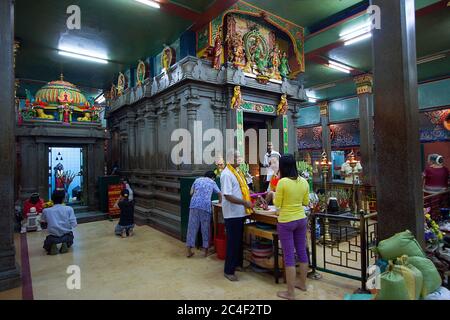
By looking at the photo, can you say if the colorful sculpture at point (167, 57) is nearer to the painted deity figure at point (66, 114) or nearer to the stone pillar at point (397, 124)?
the painted deity figure at point (66, 114)

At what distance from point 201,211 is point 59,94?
7.34 metres

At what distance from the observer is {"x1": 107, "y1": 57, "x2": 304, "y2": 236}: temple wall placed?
646 centimetres

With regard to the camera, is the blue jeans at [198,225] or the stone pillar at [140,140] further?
the stone pillar at [140,140]

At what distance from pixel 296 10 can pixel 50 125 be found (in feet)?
27.2

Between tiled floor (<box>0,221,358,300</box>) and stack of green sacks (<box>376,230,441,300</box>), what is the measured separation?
1.02 meters

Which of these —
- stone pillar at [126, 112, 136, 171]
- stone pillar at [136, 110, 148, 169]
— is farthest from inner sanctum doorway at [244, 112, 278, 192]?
stone pillar at [126, 112, 136, 171]

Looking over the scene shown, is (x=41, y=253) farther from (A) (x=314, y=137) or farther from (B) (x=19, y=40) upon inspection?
(A) (x=314, y=137)

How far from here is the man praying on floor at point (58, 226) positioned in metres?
5.06

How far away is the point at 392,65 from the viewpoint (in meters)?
3.31

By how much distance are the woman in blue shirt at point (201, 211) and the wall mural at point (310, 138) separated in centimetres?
1176

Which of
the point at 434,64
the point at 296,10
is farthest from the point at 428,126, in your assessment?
the point at 296,10

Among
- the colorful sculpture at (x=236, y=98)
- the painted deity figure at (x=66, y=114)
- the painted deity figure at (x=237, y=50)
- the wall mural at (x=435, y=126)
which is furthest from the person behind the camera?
the wall mural at (x=435, y=126)

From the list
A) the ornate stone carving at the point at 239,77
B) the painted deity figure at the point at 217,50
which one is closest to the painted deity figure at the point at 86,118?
the painted deity figure at the point at 217,50

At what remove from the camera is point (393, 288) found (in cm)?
221
